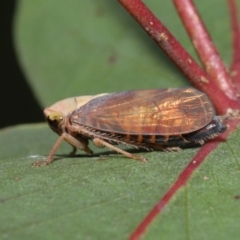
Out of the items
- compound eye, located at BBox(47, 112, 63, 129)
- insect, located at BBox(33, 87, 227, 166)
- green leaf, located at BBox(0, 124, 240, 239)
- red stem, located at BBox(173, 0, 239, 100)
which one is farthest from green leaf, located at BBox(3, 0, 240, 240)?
red stem, located at BBox(173, 0, 239, 100)

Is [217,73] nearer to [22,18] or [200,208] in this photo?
[200,208]

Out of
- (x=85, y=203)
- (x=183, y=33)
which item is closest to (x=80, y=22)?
(x=183, y=33)

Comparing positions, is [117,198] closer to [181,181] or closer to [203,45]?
[181,181]

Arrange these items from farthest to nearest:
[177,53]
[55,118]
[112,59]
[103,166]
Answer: [112,59] → [55,118] → [177,53] → [103,166]

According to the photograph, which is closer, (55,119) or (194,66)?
(194,66)

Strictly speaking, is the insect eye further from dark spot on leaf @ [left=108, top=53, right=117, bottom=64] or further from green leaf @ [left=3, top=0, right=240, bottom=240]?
dark spot on leaf @ [left=108, top=53, right=117, bottom=64]

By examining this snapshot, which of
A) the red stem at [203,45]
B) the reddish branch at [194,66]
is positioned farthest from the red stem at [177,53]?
the red stem at [203,45]

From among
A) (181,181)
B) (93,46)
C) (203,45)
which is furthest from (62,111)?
(181,181)

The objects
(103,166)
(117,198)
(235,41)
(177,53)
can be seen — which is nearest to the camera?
(117,198)
